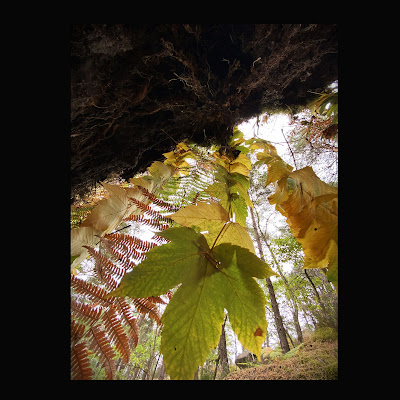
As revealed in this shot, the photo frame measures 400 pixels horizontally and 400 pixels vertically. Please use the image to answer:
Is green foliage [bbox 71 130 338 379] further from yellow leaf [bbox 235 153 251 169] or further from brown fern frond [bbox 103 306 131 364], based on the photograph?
yellow leaf [bbox 235 153 251 169]

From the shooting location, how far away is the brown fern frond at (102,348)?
31 cm

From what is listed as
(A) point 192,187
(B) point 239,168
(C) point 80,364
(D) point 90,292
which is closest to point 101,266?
(D) point 90,292

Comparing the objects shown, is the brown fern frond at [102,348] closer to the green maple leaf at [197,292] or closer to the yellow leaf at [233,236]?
the green maple leaf at [197,292]

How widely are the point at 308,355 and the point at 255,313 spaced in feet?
1.16

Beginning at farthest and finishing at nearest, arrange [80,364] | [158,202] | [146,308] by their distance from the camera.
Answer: [158,202] → [146,308] → [80,364]

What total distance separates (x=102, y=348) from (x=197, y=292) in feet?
0.55

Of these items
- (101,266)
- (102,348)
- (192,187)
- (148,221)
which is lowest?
(102,348)

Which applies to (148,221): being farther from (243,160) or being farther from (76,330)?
(243,160)

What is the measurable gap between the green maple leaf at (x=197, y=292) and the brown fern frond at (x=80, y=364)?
102 millimetres

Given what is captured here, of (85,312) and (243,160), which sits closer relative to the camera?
(85,312)

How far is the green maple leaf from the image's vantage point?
278 mm

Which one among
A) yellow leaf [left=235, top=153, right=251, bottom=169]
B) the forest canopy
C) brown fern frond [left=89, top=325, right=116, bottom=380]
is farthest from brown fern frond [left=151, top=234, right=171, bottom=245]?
yellow leaf [left=235, top=153, right=251, bottom=169]

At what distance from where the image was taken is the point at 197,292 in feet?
1.03

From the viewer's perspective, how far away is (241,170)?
2.24ft
